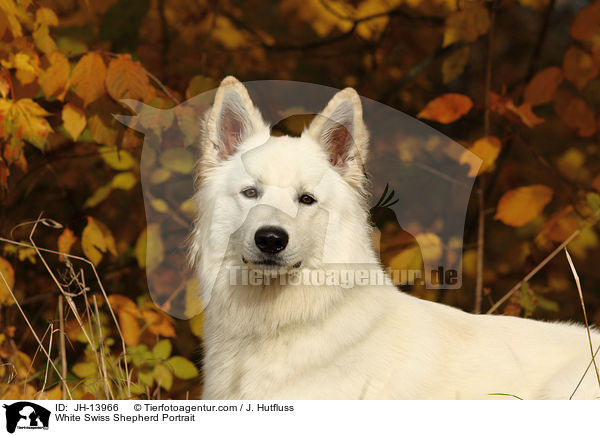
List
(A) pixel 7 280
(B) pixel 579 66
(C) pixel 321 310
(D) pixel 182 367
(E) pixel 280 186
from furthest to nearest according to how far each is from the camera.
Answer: (D) pixel 182 367, (A) pixel 7 280, (B) pixel 579 66, (C) pixel 321 310, (E) pixel 280 186

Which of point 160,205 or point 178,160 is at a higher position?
point 178,160

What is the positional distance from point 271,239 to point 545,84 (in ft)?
6.21

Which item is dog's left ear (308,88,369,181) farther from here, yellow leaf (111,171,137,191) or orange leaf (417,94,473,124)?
yellow leaf (111,171,137,191)

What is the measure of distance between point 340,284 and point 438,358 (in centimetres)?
→ 55

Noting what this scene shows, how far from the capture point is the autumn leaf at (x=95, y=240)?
110 inches

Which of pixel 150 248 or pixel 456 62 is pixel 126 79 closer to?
pixel 150 248

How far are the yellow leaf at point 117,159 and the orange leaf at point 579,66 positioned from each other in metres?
2.56

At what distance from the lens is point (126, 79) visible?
8.28ft

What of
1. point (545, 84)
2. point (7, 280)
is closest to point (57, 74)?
point (7, 280)

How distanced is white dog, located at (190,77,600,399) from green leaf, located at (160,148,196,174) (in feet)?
1.42

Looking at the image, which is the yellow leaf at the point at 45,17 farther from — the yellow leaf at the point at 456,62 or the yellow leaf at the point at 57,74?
the yellow leaf at the point at 456,62
